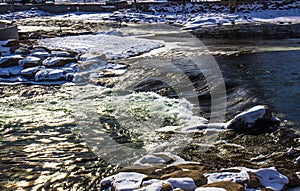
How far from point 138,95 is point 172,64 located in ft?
15.1

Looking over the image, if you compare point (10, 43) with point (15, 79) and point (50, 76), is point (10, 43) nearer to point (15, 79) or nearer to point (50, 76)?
point (15, 79)

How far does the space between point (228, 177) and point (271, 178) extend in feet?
2.12

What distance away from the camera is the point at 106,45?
837 inches

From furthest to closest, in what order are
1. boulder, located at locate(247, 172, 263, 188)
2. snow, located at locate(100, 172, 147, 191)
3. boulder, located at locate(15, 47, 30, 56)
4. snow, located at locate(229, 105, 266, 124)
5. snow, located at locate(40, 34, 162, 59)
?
snow, located at locate(40, 34, 162, 59) < boulder, located at locate(15, 47, 30, 56) < snow, located at locate(229, 105, 266, 124) < snow, located at locate(100, 172, 147, 191) < boulder, located at locate(247, 172, 263, 188)

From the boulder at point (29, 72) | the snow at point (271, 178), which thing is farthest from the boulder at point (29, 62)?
the snow at point (271, 178)

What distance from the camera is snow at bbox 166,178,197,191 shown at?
4699 millimetres

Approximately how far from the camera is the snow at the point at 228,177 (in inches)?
191

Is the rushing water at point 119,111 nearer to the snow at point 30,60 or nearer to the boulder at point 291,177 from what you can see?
the boulder at point 291,177

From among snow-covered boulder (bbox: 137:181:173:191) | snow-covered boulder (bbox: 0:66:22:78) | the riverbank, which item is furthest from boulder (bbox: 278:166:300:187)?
snow-covered boulder (bbox: 0:66:22:78)

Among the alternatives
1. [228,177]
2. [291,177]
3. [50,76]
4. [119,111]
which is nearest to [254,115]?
[291,177]

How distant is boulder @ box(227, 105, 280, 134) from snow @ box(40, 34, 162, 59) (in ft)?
35.9

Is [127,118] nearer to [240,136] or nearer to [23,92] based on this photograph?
[240,136]

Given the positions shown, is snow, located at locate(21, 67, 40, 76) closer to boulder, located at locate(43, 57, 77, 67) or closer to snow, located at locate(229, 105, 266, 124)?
boulder, located at locate(43, 57, 77, 67)

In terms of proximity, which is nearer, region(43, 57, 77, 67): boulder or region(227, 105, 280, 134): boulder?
region(227, 105, 280, 134): boulder
